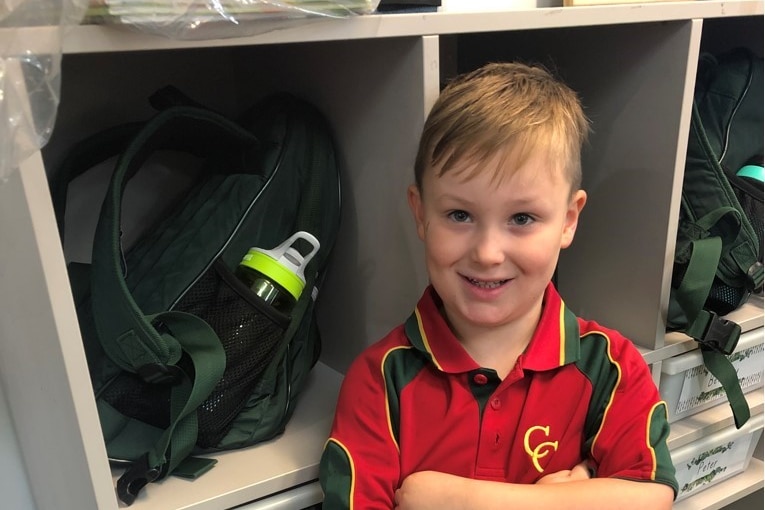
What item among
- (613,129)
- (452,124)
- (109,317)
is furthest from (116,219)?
(613,129)

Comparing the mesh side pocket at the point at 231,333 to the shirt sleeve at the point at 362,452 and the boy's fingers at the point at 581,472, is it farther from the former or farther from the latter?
the boy's fingers at the point at 581,472

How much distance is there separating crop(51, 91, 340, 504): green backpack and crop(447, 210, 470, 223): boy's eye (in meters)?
0.21

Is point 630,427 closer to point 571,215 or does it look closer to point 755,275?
point 571,215

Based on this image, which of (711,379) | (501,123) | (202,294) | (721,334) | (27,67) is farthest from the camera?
(711,379)

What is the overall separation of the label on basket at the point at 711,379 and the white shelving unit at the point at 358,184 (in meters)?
0.04

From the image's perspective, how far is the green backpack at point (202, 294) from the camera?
2.49ft

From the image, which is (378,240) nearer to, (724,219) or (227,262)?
(227,262)

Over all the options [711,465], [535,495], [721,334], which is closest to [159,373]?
[535,495]

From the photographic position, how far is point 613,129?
1.02 m

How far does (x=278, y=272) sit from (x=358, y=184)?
158 millimetres

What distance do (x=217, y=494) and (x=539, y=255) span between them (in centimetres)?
42

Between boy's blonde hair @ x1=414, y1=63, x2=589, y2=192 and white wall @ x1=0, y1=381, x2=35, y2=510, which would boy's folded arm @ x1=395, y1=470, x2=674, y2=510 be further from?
white wall @ x1=0, y1=381, x2=35, y2=510

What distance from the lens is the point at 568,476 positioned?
782mm

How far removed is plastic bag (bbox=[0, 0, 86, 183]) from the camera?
564 millimetres
